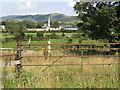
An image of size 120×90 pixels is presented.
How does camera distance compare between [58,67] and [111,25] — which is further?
[111,25]

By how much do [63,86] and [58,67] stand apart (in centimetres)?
174

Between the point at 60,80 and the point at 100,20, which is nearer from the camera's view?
the point at 60,80

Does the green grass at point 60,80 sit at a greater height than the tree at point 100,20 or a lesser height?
lesser

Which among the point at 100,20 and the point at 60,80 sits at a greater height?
the point at 100,20

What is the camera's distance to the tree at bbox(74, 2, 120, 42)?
50.5ft

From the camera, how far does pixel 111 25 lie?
16094 mm

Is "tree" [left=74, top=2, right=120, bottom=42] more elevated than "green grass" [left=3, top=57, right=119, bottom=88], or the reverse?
"tree" [left=74, top=2, right=120, bottom=42]

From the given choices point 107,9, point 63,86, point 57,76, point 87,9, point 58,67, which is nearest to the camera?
point 63,86

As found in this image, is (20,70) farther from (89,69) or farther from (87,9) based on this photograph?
(87,9)

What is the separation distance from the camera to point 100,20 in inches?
628

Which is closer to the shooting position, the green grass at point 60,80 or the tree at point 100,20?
the green grass at point 60,80

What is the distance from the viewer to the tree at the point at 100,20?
15398 mm

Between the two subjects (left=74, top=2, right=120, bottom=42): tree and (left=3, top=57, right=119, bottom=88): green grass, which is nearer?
(left=3, top=57, right=119, bottom=88): green grass

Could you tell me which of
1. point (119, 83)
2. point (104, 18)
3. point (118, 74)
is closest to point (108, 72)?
point (118, 74)
